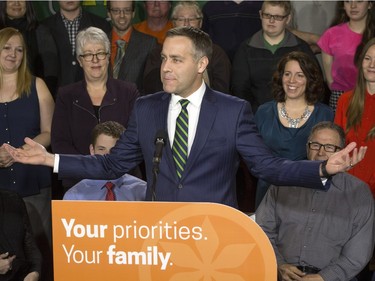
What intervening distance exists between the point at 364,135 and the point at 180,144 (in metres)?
1.74

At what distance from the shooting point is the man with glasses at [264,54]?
4.79 m

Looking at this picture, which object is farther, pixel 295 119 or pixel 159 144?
pixel 295 119

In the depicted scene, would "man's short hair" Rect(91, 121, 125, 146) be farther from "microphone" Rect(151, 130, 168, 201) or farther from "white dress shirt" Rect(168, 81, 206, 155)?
"microphone" Rect(151, 130, 168, 201)

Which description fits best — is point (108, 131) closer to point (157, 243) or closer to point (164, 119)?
point (164, 119)

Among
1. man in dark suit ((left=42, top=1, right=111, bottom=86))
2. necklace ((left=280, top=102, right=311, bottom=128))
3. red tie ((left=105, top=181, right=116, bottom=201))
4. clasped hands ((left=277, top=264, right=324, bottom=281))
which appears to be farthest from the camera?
man in dark suit ((left=42, top=1, right=111, bottom=86))

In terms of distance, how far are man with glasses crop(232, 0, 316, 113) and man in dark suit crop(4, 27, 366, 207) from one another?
1.97 meters

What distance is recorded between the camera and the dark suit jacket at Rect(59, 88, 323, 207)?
110 inches

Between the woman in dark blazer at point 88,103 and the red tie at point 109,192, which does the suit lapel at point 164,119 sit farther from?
the woman in dark blazer at point 88,103

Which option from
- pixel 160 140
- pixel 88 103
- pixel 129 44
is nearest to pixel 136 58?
pixel 129 44

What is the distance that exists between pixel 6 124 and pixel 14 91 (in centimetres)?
20

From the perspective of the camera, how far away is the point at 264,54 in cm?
484

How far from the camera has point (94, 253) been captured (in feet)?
7.74

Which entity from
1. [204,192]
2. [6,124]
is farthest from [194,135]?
[6,124]

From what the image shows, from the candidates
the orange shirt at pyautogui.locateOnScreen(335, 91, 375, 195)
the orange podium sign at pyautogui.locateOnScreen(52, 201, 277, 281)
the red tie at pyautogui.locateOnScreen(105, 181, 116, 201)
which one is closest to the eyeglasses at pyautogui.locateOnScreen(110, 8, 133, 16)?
the orange shirt at pyautogui.locateOnScreen(335, 91, 375, 195)
